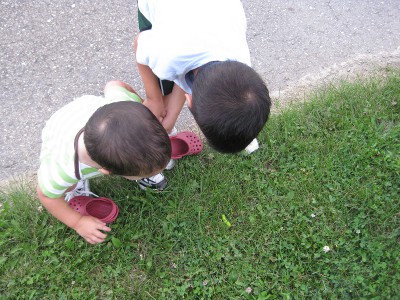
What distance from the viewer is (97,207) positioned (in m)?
2.25

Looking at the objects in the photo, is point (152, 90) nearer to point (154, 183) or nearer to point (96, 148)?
point (154, 183)

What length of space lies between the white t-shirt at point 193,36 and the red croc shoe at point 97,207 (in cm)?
78

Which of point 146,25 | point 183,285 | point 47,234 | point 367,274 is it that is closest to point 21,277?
point 47,234

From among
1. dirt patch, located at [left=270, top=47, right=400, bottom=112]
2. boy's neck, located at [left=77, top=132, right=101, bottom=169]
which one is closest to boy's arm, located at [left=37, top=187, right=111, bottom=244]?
boy's neck, located at [left=77, top=132, right=101, bottom=169]

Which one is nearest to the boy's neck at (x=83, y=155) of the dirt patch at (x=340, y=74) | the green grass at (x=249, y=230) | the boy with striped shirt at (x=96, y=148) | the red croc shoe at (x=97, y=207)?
the boy with striped shirt at (x=96, y=148)

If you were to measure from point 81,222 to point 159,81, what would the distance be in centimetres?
86

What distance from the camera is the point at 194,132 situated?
2621 millimetres

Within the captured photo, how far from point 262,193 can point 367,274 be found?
0.69m

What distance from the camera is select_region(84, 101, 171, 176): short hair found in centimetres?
164

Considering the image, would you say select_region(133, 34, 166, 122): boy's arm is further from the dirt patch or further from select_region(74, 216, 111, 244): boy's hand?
the dirt patch

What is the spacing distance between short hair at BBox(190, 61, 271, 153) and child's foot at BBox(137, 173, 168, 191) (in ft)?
2.41

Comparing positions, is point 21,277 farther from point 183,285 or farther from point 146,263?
point 183,285

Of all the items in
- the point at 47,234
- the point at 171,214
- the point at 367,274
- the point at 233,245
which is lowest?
the point at 367,274

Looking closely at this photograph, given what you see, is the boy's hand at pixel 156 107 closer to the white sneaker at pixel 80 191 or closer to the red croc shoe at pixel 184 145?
the red croc shoe at pixel 184 145
